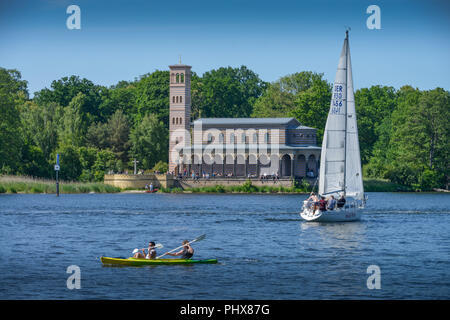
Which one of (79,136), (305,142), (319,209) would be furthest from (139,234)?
(79,136)

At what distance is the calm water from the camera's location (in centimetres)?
3197

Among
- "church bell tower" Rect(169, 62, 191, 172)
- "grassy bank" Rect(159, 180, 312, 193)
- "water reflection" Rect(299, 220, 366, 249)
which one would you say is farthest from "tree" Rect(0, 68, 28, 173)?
"water reflection" Rect(299, 220, 366, 249)

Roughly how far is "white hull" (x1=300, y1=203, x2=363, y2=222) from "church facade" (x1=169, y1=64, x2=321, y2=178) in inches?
2257

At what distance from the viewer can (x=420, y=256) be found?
42.5m

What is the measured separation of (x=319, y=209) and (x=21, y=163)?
211 ft

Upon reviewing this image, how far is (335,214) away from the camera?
55781 mm

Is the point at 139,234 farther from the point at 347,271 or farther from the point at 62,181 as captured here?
the point at 62,181

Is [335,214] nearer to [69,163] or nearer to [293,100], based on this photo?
[69,163]

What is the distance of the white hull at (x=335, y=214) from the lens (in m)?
55.6

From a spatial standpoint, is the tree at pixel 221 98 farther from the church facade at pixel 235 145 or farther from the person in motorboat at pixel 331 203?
the person in motorboat at pixel 331 203

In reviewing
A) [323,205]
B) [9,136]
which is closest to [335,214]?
[323,205]

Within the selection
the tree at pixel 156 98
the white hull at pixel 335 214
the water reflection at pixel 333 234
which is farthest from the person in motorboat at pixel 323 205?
the tree at pixel 156 98

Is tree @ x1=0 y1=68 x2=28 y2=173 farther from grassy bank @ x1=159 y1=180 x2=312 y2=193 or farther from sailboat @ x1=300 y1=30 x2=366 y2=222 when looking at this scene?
sailboat @ x1=300 y1=30 x2=366 y2=222

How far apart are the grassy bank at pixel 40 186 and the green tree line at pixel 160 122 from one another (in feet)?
16.1
